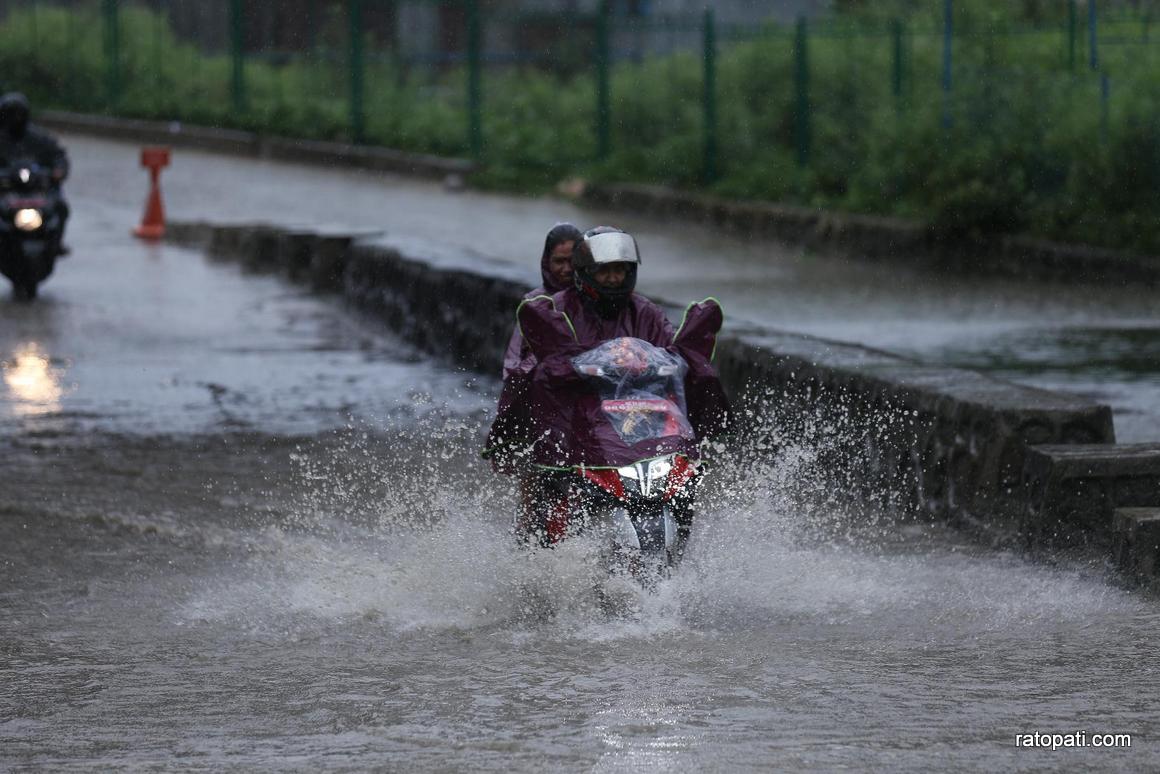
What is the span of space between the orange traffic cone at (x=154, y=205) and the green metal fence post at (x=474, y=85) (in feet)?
23.8

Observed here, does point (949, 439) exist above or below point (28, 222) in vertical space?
below

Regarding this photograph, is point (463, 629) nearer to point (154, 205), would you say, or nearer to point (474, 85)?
point (154, 205)

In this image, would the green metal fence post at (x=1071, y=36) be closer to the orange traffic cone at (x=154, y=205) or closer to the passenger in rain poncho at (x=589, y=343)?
the orange traffic cone at (x=154, y=205)

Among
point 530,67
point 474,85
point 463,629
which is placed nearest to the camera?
point 463,629

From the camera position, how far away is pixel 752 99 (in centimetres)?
2516

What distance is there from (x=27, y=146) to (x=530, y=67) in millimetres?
15824

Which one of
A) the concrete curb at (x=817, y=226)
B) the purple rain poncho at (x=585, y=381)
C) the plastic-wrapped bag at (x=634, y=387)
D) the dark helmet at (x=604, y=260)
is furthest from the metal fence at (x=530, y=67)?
the plastic-wrapped bag at (x=634, y=387)

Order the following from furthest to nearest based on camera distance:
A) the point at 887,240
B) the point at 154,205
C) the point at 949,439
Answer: the point at 154,205, the point at 887,240, the point at 949,439

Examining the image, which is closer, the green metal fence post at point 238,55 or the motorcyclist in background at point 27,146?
the motorcyclist in background at point 27,146

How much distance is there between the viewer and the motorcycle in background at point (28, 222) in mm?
16562

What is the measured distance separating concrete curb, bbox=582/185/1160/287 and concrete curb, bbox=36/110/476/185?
175 inches

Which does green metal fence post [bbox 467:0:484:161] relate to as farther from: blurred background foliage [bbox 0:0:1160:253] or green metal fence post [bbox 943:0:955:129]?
green metal fence post [bbox 943:0:955:129]

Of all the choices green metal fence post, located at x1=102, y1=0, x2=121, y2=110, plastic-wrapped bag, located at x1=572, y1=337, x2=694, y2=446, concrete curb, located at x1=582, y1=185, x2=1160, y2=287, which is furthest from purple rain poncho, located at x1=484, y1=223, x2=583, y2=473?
green metal fence post, located at x1=102, y1=0, x2=121, y2=110

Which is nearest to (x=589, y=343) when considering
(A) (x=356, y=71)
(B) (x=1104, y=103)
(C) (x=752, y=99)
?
(B) (x=1104, y=103)
